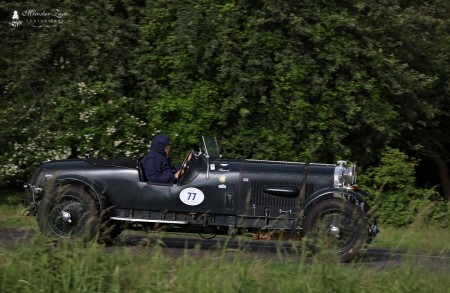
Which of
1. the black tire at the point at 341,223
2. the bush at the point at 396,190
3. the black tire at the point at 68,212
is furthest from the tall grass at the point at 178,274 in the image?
the bush at the point at 396,190

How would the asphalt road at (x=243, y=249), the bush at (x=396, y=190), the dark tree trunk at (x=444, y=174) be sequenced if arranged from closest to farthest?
the asphalt road at (x=243, y=249) < the bush at (x=396, y=190) < the dark tree trunk at (x=444, y=174)

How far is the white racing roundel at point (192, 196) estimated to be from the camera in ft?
33.8

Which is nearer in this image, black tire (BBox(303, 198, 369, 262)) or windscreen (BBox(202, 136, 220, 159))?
black tire (BBox(303, 198, 369, 262))

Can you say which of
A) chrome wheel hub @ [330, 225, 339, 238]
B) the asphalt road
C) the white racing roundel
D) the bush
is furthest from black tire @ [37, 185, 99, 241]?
the bush

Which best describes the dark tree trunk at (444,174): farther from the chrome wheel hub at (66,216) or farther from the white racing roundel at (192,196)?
the chrome wheel hub at (66,216)

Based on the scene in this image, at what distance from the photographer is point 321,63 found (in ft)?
49.3

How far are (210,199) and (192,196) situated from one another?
0.24m

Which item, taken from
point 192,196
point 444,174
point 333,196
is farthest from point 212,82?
point 444,174

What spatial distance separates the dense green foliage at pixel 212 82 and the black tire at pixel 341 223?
4.75 meters

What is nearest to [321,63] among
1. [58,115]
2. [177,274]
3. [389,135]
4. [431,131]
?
[389,135]

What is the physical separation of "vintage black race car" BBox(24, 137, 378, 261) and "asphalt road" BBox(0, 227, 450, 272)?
273 millimetres

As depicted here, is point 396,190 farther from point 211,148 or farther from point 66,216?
point 66,216

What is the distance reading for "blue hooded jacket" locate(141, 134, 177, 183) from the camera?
10516mm

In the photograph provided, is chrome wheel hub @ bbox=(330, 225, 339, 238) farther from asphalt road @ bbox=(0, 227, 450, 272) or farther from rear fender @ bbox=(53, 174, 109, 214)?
rear fender @ bbox=(53, 174, 109, 214)
